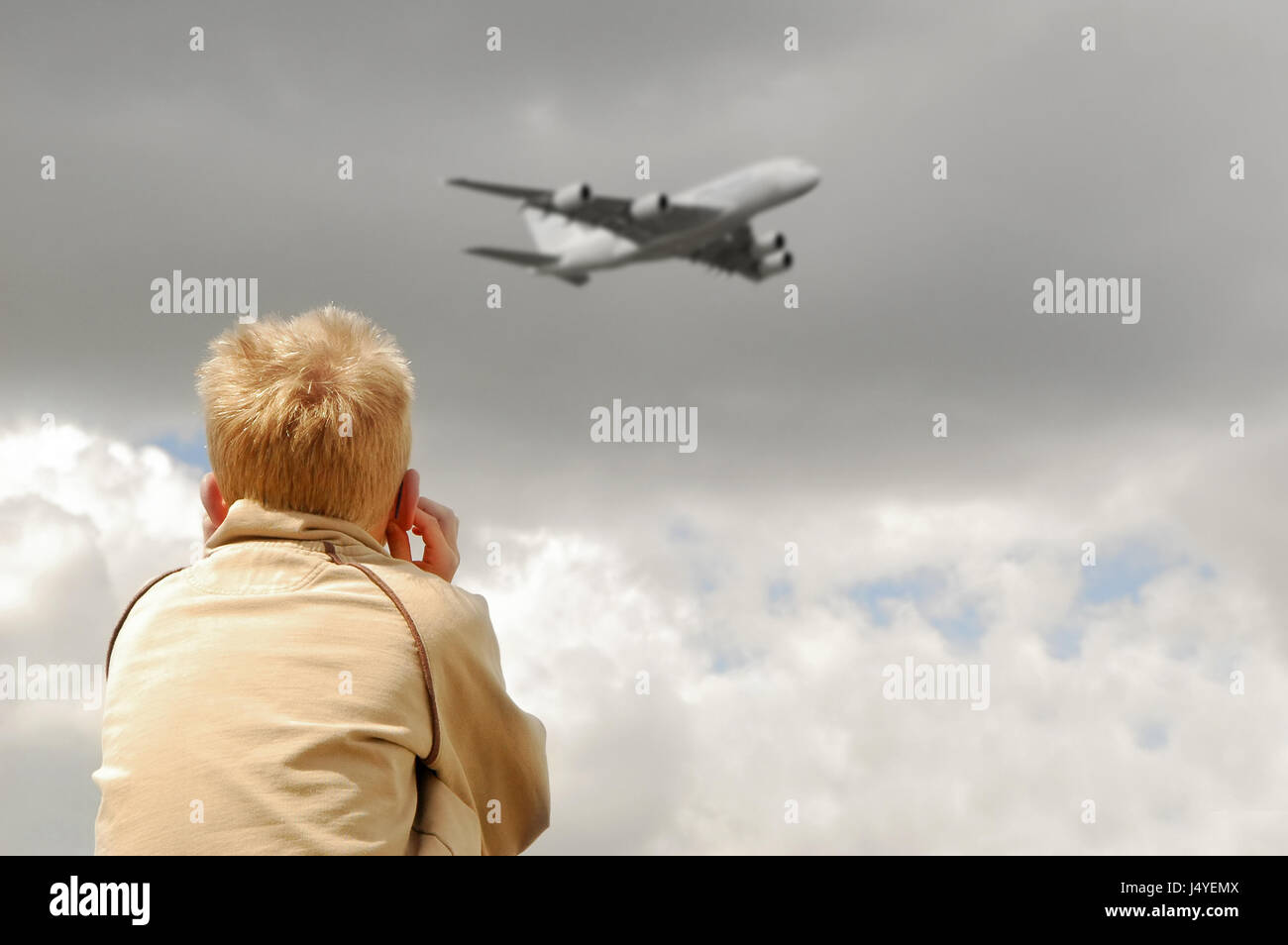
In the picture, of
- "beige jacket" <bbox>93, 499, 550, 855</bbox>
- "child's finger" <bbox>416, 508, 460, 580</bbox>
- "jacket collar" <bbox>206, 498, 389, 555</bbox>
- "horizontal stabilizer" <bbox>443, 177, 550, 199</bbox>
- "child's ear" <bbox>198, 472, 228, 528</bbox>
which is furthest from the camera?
"horizontal stabilizer" <bbox>443, 177, 550, 199</bbox>

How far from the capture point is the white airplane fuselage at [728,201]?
3803 cm

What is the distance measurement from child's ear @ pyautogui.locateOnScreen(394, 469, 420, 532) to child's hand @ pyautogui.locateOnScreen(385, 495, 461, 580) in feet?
0.15

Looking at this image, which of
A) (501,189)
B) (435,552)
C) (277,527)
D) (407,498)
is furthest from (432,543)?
(501,189)

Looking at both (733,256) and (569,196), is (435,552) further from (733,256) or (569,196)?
(733,256)

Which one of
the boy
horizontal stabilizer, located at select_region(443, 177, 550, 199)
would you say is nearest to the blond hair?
the boy

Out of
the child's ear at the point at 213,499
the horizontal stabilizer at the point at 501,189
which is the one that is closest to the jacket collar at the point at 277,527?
the child's ear at the point at 213,499

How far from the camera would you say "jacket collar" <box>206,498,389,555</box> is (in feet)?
6.99

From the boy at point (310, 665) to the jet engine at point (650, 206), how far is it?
3358cm

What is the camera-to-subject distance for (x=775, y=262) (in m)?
41.7

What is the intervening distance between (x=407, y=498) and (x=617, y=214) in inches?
1376

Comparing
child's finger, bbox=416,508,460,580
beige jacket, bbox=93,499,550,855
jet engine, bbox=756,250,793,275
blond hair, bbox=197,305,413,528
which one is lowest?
beige jacket, bbox=93,499,550,855

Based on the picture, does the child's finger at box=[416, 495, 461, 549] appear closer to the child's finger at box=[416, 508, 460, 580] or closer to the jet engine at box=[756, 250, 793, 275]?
the child's finger at box=[416, 508, 460, 580]

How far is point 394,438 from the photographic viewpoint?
7.32 feet
